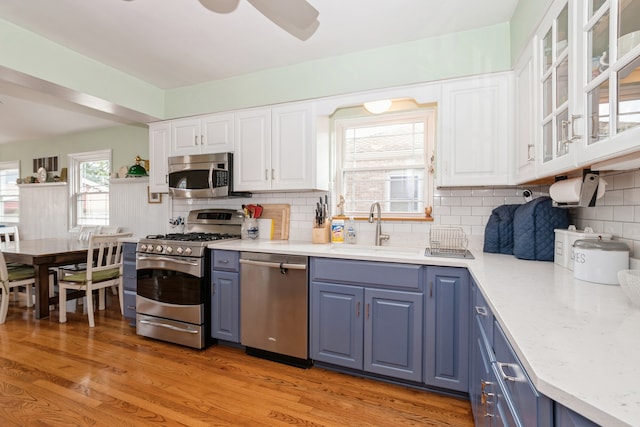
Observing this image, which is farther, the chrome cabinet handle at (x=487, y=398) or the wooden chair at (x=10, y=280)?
the wooden chair at (x=10, y=280)

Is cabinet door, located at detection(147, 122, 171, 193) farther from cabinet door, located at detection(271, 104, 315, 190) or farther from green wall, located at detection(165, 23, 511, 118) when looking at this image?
cabinet door, located at detection(271, 104, 315, 190)

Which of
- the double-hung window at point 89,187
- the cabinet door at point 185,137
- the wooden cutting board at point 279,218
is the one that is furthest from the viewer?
the double-hung window at point 89,187

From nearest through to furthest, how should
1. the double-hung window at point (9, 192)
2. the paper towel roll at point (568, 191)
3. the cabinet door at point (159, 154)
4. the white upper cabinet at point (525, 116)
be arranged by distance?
the paper towel roll at point (568, 191), the white upper cabinet at point (525, 116), the cabinet door at point (159, 154), the double-hung window at point (9, 192)

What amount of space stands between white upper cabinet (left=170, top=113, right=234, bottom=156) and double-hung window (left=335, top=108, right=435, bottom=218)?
42.8 inches

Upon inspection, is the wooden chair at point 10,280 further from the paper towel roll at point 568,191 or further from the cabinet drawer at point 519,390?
the paper towel roll at point 568,191

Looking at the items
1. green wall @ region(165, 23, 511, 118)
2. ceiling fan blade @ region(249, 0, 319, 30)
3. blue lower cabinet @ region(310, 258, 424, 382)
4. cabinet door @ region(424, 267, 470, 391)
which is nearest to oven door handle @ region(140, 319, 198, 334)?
blue lower cabinet @ region(310, 258, 424, 382)

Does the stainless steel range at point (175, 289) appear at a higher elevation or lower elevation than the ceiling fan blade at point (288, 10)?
lower

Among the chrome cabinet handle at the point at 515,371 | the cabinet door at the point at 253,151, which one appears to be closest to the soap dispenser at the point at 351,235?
the cabinet door at the point at 253,151

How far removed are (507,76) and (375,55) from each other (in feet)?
3.27

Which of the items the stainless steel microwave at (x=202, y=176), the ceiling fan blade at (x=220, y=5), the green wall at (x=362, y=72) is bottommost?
the stainless steel microwave at (x=202, y=176)

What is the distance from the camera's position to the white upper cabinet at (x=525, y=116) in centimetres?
188

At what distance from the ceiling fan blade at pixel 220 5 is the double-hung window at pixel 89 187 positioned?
3.95m

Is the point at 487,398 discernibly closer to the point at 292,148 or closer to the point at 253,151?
the point at 292,148

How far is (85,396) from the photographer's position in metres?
2.12
